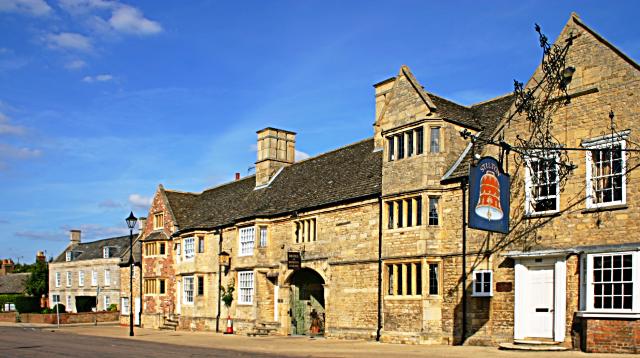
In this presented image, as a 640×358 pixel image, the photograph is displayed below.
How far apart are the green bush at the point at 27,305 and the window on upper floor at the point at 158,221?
2841cm

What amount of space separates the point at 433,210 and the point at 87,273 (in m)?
54.3

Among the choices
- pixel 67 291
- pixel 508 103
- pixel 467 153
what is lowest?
pixel 67 291

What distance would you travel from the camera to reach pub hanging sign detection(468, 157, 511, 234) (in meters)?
20.3

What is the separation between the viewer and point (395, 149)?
27.8 metres

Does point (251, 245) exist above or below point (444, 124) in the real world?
below

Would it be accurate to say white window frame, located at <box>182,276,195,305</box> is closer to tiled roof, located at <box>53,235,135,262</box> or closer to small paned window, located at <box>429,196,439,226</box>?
small paned window, located at <box>429,196,439,226</box>

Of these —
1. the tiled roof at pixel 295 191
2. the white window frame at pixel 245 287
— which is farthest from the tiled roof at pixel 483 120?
the white window frame at pixel 245 287

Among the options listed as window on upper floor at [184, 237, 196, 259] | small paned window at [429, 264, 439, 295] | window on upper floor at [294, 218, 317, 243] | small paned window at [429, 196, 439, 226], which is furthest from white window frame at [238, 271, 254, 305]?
small paned window at [429, 196, 439, 226]

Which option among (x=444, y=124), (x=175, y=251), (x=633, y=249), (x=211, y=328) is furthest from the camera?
(x=175, y=251)

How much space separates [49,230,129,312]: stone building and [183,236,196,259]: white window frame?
22844mm

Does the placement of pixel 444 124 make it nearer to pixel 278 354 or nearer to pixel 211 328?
pixel 278 354

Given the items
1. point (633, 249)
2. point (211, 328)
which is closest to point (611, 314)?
point (633, 249)

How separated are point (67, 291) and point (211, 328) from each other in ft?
133

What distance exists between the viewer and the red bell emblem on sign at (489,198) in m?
20.5
